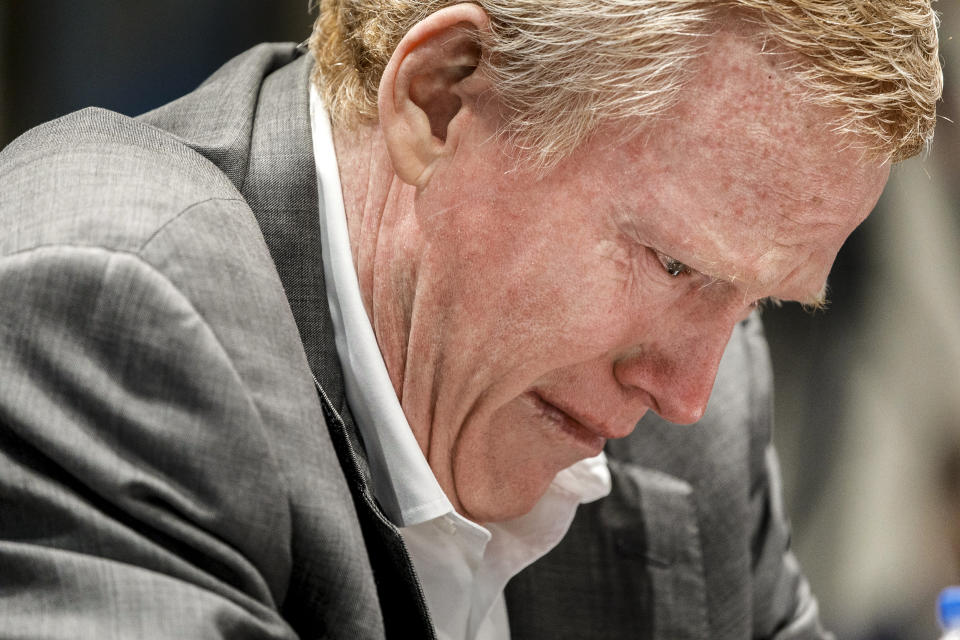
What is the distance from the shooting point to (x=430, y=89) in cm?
109

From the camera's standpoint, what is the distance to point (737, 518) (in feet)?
5.15

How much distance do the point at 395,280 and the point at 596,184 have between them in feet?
0.76

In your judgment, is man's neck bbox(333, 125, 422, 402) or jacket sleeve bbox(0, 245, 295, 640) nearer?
jacket sleeve bbox(0, 245, 295, 640)

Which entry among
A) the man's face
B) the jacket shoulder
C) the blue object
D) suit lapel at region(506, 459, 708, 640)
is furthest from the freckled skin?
the blue object

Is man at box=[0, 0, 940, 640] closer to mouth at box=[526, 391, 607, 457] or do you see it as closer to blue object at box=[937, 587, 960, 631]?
mouth at box=[526, 391, 607, 457]

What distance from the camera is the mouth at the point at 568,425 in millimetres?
1175

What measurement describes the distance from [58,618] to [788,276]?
76cm

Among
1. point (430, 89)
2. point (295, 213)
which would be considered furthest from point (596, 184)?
point (295, 213)

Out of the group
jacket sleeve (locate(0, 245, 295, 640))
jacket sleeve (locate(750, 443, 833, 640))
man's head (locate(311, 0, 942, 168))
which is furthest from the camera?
jacket sleeve (locate(750, 443, 833, 640))

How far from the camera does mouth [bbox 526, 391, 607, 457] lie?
46.3 inches

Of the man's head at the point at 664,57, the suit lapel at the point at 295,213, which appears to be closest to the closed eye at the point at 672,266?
the man's head at the point at 664,57

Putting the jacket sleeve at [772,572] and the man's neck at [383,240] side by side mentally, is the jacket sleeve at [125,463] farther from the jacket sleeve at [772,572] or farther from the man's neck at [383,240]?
the jacket sleeve at [772,572]

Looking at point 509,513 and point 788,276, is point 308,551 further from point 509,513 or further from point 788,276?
point 788,276

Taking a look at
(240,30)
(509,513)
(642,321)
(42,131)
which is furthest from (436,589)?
(240,30)
